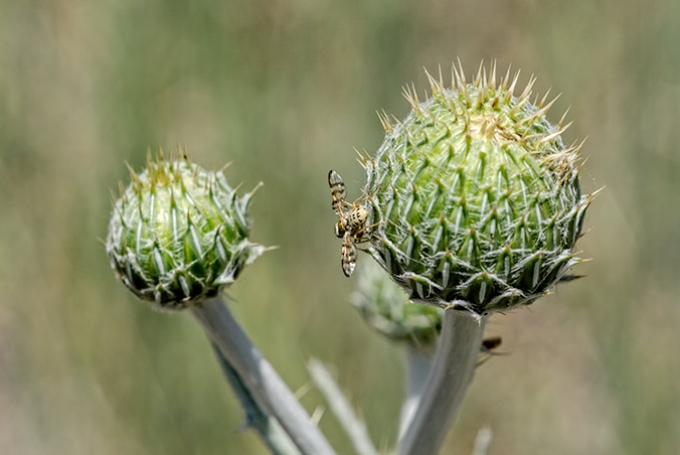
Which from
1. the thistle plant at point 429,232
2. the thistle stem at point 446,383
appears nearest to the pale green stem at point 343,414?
the thistle plant at point 429,232

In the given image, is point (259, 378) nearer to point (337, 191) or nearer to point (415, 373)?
point (337, 191)

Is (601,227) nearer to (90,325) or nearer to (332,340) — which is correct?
(332,340)

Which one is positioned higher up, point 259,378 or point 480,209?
point 480,209

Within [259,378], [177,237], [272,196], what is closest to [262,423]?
[259,378]

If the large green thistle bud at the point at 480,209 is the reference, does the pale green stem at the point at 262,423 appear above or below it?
below

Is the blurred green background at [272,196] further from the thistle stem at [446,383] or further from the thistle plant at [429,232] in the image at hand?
the thistle stem at [446,383]

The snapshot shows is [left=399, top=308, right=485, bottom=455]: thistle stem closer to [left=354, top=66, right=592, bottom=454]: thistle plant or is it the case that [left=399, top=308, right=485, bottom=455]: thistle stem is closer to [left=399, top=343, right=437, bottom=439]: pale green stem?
[left=354, top=66, right=592, bottom=454]: thistle plant
